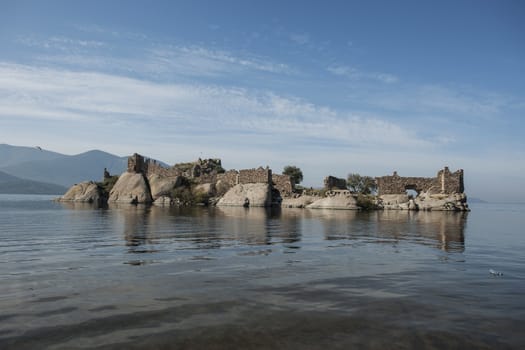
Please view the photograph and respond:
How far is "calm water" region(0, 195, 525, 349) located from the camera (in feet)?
19.9

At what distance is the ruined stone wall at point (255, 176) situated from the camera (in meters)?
66.1

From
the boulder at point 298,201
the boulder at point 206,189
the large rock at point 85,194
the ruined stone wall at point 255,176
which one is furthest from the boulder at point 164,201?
the boulder at point 298,201

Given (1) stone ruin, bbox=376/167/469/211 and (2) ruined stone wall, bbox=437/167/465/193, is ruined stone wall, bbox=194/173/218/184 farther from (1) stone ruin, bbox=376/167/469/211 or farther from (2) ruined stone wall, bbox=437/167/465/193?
(2) ruined stone wall, bbox=437/167/465/193

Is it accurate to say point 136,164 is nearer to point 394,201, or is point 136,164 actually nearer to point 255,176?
point 255,176

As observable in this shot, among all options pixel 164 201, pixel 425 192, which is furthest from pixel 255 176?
pixel 425 192

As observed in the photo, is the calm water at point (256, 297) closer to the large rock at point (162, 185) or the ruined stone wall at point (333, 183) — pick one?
the ruined stone wall at point (333, 183)

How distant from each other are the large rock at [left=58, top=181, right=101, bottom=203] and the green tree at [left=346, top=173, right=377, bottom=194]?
4477 cm

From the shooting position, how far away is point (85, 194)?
7350 centimetres

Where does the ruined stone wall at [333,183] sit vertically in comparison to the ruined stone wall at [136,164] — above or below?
below

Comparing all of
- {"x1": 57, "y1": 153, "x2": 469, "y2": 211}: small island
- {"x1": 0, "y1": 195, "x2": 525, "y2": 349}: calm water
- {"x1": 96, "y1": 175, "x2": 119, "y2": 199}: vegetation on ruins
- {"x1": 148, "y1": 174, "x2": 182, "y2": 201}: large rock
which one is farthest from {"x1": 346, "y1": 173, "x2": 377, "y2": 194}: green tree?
{"x1": 0, "y1": 195, "x2": 525, "y2": 349}: calm water

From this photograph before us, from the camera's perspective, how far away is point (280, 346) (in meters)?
5.77

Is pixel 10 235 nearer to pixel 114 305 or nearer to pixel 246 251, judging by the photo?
pixel 246 251

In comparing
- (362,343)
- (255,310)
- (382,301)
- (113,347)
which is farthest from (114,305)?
(382,301)

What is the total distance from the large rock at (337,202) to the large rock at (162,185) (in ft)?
91.6
